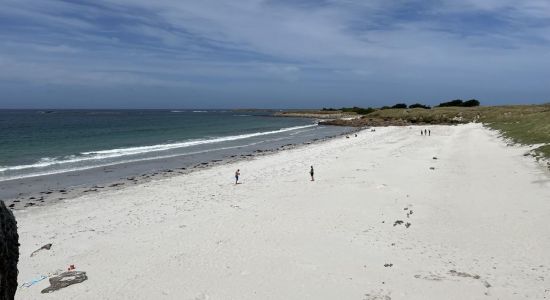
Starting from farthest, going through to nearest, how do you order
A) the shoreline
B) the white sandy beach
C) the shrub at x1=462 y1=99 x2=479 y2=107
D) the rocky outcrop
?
1. the shrub at x1=462 y1=99 x2=479 y2=107
2. the shoreline
3. the white sandy beach
4. the rocky outcrop

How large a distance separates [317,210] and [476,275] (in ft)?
24.8

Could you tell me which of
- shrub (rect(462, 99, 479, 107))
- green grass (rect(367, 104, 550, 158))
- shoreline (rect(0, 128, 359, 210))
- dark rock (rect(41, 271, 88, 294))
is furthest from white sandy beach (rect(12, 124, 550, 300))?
shrub (rect(462, 99, 479, 107))

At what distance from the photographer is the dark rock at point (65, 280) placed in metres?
10.1

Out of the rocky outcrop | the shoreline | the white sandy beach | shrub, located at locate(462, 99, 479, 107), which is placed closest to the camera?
the rocky outcrop

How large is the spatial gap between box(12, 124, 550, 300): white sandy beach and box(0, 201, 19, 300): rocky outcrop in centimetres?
628

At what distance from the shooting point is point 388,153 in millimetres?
36406

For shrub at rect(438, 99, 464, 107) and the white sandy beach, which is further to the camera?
shrub at rect(438, 99, 464, 107)

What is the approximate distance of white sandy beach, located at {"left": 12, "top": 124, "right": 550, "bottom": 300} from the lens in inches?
392

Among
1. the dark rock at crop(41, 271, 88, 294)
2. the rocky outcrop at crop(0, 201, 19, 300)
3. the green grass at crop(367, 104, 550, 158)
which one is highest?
the rocky outcrop at crop(0, 201, 19, 300)

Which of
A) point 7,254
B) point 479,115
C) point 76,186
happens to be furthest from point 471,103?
point 7,254

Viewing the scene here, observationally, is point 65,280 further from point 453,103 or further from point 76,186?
point 453,103

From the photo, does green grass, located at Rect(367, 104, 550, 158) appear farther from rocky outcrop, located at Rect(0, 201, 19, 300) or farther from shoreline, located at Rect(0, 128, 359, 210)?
rocky outcrop, located at Rect(0, 201, 19, 300)

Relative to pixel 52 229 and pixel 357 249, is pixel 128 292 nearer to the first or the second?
pixel 357 249

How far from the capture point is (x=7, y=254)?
368cm
